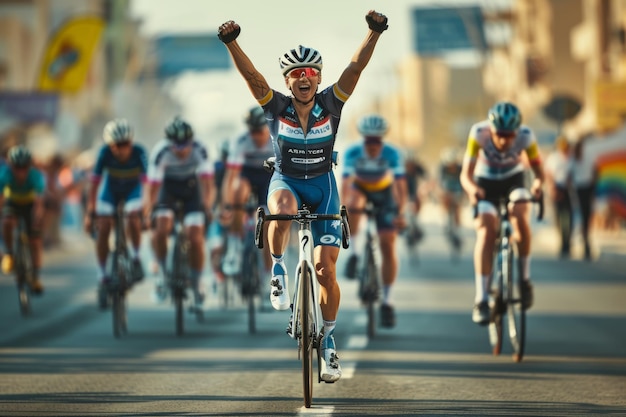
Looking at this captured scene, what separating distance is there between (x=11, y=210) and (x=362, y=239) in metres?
5.09

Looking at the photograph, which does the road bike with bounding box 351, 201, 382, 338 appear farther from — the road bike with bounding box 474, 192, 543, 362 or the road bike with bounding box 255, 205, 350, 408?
the road bike with bounding box 255, 205, 350, 408

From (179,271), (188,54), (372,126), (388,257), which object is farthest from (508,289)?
(188,54)

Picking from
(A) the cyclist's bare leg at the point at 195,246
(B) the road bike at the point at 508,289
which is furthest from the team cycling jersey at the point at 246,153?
(B) the road bike at the point at 508,289

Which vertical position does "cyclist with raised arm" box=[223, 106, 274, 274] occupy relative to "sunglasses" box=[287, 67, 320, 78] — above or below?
below

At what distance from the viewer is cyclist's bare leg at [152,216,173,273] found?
16.4 m

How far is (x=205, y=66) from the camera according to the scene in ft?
283

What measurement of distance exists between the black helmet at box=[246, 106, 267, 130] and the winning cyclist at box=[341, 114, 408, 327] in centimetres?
131

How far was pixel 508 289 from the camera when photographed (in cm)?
1284

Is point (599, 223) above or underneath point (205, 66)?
underneath

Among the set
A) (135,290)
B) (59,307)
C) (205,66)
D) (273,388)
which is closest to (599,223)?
(135,290)

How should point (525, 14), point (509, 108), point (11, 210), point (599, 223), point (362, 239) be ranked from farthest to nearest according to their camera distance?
point (525, 14) → point (599, 223) → point (11, 210) → point (362, 239) → point (509, 108)

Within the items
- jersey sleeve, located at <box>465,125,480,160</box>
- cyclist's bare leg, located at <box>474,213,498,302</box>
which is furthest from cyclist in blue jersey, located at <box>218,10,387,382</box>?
cyclist's bare leg, located at <box>474,213,498,302</box>

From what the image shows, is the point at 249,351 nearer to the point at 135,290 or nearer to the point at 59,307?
the point at 59,307

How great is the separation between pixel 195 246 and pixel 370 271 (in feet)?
6.93
